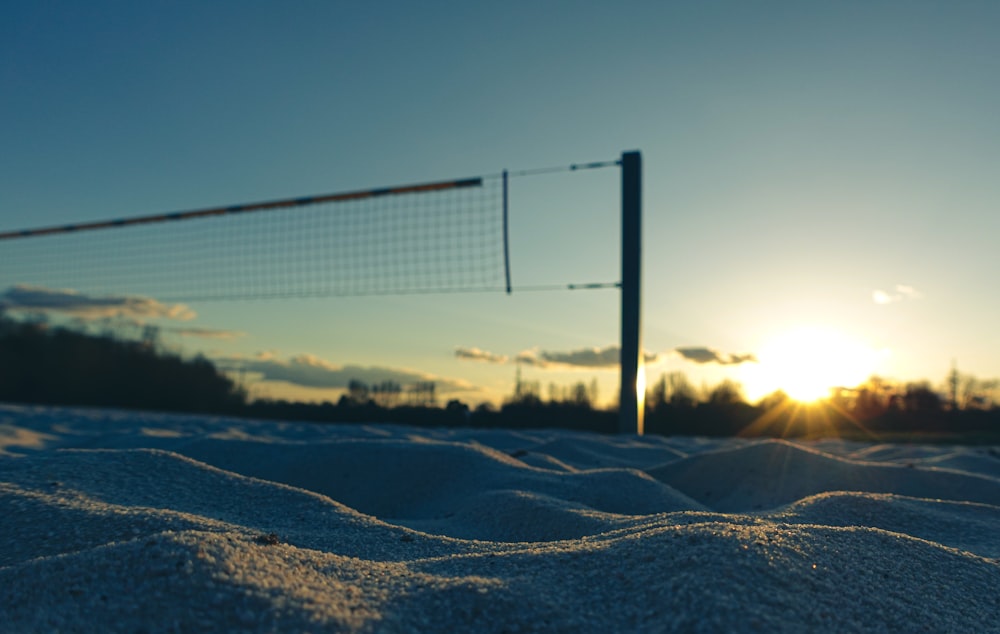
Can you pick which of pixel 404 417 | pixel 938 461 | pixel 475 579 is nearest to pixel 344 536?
pixel 475 579

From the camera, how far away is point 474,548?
158 cm

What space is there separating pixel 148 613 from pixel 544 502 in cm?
138

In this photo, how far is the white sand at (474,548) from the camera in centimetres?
100

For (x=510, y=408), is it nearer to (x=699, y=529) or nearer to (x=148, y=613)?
(x=699, y=529)

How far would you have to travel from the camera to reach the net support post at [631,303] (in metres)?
5.16

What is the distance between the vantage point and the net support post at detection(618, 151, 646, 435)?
516 centimetres

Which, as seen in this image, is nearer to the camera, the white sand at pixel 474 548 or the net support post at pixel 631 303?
the white sand at pixel 474 548

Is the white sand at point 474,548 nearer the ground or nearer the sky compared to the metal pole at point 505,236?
nearer the ground

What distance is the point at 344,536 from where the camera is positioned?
67.2 inches

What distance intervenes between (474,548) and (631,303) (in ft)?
12.6

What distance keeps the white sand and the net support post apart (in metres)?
2.17

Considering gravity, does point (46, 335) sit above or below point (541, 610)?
above

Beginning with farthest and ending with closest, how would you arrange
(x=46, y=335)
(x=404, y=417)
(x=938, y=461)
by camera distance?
1. (x=46, y=335)
2. (x=404, y=417)
3. (x=938, y=461)

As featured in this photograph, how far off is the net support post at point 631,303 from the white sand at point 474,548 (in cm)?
217
